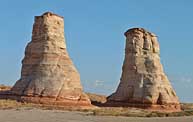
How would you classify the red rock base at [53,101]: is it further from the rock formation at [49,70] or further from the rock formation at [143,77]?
the rock formation at [143,77]

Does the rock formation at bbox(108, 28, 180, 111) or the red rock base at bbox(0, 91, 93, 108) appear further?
the rock formation at bbox(108, 28, 180, 111)

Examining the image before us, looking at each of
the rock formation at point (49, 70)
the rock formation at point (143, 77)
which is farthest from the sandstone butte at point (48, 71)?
the rock formation at point (143, 77)

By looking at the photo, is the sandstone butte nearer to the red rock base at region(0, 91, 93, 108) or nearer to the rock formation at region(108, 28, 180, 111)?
the red rock base at region(0, 91, 93, 108)

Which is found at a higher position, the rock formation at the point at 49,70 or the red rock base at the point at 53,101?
the rock formation at the point at 49,70

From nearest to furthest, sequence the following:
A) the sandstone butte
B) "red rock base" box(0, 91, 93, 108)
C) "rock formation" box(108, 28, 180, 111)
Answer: "red rock base" box(0, 91, 93, 108) < the sandstone butte < "rock formation" box(108, 28, 180, 111)

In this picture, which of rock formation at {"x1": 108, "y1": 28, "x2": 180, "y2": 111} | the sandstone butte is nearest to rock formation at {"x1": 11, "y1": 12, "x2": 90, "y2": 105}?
the sandstone butte

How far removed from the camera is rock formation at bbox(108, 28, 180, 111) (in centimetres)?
4931

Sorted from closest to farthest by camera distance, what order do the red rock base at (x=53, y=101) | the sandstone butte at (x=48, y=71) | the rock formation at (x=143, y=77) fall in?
the red rock base at (x=53, y=101) < the sandstone butte at (x=48, y=71) < the rock formation at (x=143, y=77)

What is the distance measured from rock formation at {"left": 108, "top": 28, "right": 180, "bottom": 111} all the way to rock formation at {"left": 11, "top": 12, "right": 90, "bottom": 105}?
9.12 m

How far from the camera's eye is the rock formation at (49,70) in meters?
40.9

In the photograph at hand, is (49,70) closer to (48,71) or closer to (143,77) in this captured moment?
(48,71)

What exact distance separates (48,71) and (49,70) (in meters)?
0.17

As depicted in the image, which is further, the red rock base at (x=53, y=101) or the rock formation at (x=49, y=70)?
the rock formation at (x=49, y=70)

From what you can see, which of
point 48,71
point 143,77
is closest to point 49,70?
point 48,71
